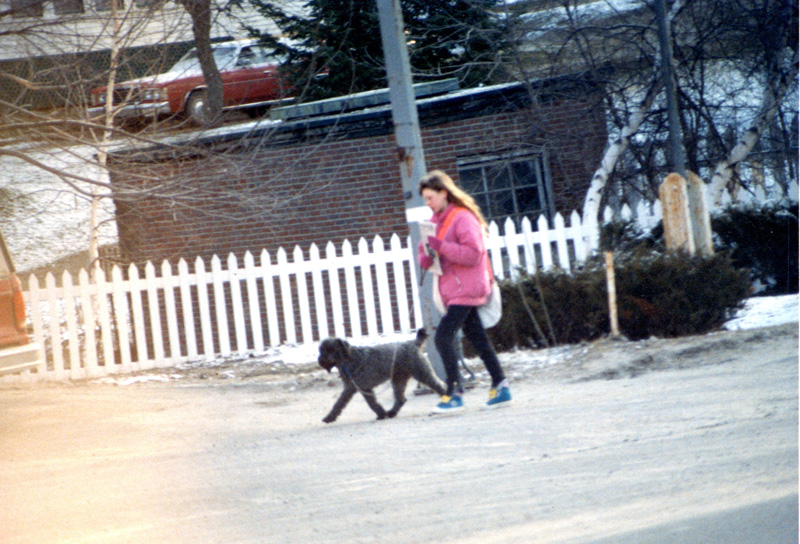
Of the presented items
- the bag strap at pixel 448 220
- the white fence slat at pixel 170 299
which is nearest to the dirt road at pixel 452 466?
the bag strap at pixel 448 220

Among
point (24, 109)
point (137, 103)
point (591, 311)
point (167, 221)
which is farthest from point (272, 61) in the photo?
point (591, 311)

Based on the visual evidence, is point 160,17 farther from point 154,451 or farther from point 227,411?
point 154,451

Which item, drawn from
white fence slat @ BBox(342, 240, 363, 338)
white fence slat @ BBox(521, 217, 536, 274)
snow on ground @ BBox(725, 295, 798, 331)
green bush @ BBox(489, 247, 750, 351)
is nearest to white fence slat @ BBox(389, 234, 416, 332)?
white fence slat @ BBox(342, 240, 363, 338)

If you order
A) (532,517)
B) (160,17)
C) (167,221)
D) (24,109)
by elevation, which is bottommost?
(532,517)

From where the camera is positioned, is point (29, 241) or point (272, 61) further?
point (272, 61)

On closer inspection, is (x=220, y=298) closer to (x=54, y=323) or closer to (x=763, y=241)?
(x=54, y=323)

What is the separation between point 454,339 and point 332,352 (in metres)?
0.89

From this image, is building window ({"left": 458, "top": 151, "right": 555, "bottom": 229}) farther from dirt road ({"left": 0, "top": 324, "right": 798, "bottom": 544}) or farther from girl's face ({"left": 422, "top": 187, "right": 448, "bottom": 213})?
girl's face ({"left": 422, "top": 187, "right": 448, "bottom": 213})

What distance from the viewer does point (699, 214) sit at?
9.69 m

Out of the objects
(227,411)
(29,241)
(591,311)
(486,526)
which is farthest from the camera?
(29,241)

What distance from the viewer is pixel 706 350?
748cm

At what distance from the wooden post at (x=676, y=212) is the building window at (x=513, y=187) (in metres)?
3.54

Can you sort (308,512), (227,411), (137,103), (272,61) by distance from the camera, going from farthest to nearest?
(272,61), (137,103), (227,411), (308,512)

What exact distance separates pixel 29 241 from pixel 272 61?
17.6 feet
